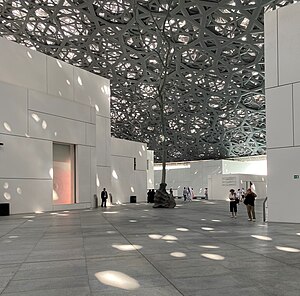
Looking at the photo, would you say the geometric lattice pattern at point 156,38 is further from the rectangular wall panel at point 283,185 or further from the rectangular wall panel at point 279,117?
the rectangular wall panel at point 283,185

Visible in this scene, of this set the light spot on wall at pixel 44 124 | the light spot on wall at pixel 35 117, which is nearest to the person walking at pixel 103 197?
the light spot on wall at pixel 44 124

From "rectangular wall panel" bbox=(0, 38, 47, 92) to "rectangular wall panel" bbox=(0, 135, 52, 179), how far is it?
3.34 meters

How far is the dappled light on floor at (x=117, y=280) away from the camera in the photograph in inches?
217

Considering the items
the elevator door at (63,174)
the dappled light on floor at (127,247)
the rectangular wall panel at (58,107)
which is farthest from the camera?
the elevator door at (63,174)

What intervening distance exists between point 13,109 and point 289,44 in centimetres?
1420

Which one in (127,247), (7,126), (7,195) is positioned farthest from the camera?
(7,126)

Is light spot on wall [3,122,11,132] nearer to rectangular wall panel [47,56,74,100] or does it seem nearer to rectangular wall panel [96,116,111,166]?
rectangular wall panel [47,56,74,100]

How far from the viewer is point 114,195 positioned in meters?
34.8

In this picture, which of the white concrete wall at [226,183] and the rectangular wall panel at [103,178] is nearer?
the rectangular wall panel at [103,178]

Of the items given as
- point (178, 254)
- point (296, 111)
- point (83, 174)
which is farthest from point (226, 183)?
point (178, 254)

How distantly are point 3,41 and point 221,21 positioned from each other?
18967 mm

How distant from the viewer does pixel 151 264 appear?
22.9ft

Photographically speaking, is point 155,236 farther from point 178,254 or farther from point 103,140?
point 103,140

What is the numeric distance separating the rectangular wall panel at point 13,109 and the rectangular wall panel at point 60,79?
273 cm
